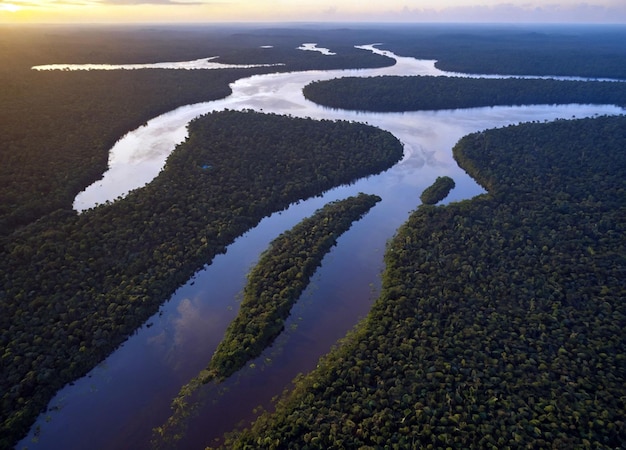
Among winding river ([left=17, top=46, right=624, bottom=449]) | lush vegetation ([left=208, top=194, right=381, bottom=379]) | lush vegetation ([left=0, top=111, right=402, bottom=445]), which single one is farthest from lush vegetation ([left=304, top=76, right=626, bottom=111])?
lush vegetation ([left=208, top=194, right=381, bottom=379])

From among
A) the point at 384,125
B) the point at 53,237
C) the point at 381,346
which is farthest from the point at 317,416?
the point at 384,125

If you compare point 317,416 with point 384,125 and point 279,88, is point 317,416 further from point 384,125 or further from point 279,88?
point 279,88

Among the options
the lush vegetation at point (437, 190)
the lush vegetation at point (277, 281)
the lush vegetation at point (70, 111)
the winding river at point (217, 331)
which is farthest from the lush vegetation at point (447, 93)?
the lush vegetation at point (277, 281)

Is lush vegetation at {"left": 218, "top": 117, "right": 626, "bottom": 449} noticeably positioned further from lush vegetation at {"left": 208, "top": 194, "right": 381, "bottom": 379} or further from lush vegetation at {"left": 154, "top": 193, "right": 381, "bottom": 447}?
lush vegetation at {"left": 208, "top": 194, "right": 381, "bottom": 379}

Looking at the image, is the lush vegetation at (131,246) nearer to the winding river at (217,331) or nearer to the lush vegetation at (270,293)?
the winding river at (217,331)

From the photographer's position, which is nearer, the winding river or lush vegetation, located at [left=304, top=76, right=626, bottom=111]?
the winding river
